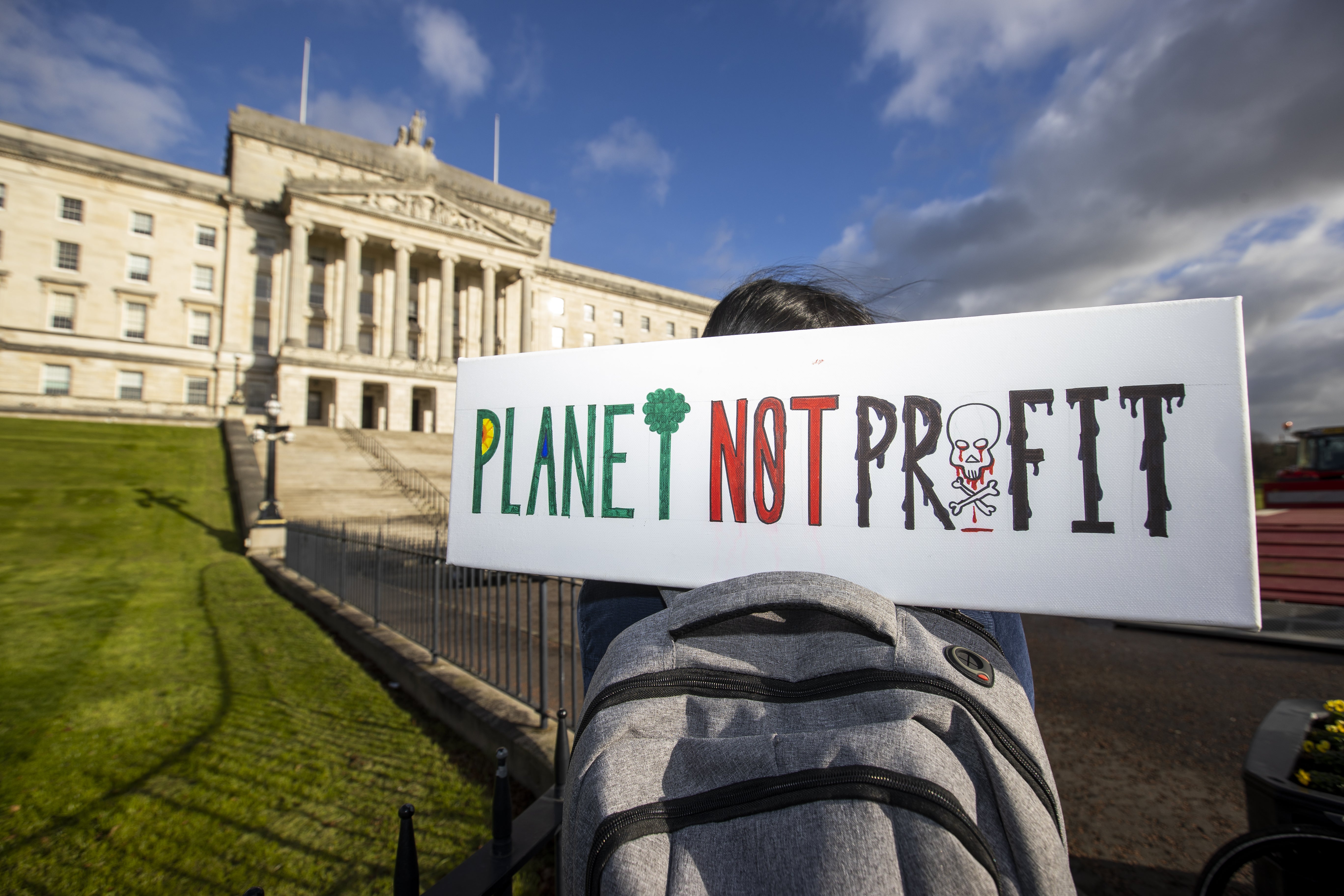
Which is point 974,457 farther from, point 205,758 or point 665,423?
point 205,758

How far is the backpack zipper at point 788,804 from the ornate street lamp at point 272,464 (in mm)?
17116

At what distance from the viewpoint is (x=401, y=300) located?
37562mm

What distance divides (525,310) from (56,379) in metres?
26.7

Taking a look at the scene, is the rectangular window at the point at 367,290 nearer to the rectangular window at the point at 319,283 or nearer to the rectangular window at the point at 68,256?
the rectangular window at the point at 319,283

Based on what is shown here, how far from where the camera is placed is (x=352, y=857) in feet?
10.3

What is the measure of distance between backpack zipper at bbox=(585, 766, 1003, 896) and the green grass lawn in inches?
117

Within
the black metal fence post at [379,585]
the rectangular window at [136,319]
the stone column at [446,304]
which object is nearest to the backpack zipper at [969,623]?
the black metal fence post at [379,585]

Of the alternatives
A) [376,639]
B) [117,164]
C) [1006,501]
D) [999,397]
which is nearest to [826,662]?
[1006,501]

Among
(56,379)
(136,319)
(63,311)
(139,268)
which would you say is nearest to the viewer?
(56,379)

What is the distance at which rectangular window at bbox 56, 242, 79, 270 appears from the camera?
111 feet

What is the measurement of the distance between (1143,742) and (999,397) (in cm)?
540

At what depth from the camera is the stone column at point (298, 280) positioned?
34.5m

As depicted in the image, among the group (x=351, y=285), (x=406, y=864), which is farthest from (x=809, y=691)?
(x=351, y=285)

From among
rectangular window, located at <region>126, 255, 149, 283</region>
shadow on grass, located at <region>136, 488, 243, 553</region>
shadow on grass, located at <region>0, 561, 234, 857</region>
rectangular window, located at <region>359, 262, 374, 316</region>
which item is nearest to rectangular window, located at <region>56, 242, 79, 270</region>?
rectangular window, located at <region>126, 255, 149, 283</region>
